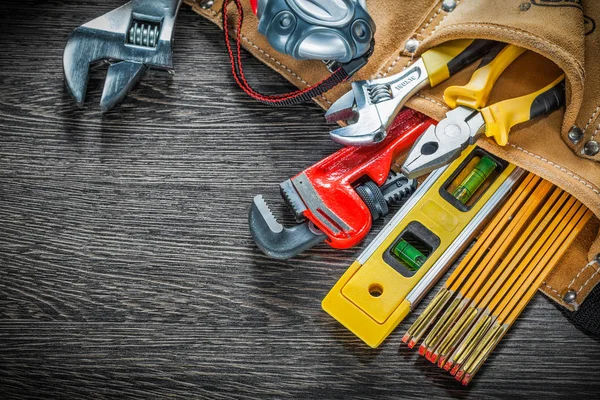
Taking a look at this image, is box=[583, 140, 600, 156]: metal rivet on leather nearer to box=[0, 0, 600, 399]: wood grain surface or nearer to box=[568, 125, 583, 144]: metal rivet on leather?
box=[568, 125, 583, 144]: metal rivet on leather

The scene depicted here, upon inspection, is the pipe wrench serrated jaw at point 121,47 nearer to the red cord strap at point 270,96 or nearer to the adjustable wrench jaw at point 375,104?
the red cord strap at point 270,96

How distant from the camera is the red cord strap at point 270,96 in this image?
3.99 feet

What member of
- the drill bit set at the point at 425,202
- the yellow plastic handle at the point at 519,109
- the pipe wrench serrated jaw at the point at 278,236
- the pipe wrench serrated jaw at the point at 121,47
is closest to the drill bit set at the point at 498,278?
the drill bit set at the point at 425,202

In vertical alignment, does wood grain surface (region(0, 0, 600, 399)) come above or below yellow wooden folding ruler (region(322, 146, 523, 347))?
below

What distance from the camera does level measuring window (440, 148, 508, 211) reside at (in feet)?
3.85

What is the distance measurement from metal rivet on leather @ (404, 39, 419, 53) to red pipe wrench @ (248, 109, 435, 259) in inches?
5.4

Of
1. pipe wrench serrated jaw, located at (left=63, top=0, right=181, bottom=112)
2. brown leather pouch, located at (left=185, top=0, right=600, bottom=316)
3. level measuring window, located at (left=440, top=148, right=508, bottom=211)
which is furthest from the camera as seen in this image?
pipe wrench serrated jaw, located at (left=63, top=0, right=181, bottom=112)

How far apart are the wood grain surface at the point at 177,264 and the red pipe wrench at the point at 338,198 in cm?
5

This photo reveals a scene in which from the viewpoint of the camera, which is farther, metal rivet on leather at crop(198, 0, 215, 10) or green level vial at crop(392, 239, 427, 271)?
metal rivet on leather at crop(198, 0, 215, 10)

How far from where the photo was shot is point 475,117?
1095mm

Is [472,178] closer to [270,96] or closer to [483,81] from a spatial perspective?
[483,81]

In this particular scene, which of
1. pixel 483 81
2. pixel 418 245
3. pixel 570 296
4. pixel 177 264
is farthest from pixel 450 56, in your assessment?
pixel 177 264

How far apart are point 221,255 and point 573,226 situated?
579 millimetres

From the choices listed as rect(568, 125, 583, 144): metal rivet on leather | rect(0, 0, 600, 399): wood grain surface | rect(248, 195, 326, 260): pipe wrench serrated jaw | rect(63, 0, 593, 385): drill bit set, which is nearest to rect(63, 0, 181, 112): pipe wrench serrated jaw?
rect(0, 0, 600, 399): wood grain surface
